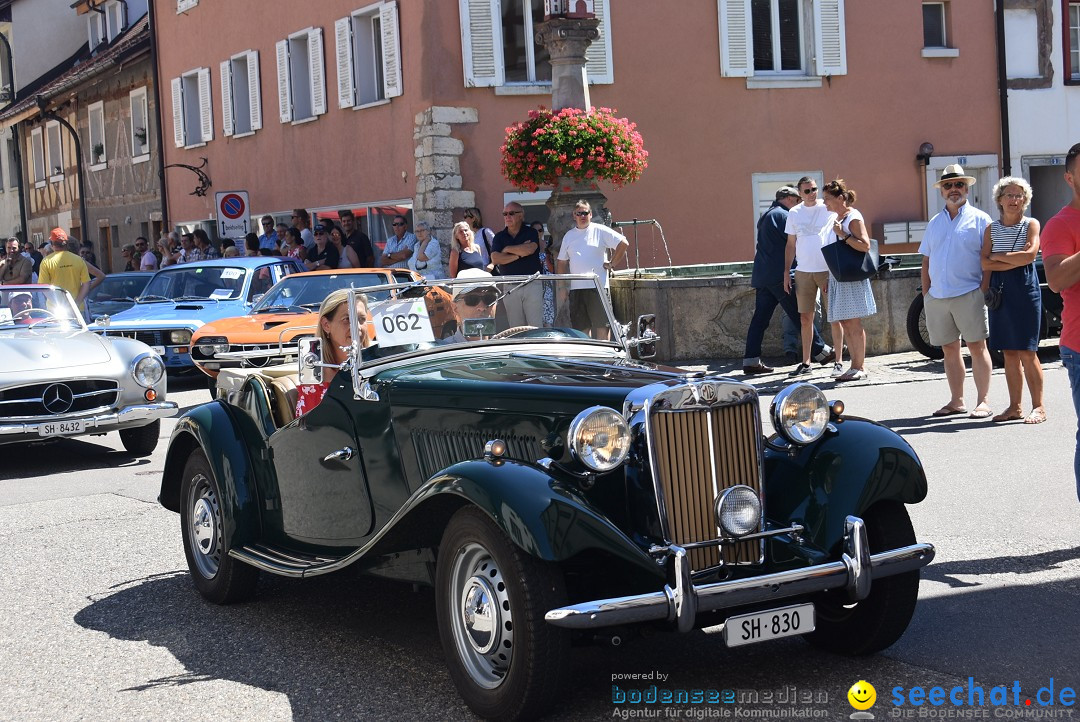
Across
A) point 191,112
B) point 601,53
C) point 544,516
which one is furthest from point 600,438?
point 191,112

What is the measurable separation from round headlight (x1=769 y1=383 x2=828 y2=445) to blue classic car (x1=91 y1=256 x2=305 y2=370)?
39.2ft

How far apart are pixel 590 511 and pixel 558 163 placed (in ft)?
42.9

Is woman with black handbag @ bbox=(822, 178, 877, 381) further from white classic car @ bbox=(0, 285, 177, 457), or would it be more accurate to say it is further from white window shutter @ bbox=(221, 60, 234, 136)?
white window shutter @ bbox=(221, 60, 234, 136)

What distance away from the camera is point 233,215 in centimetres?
2319

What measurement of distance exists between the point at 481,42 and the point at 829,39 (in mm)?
5907

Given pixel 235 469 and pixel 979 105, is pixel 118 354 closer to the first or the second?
pixel 235 469

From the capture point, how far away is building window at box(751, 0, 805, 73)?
856 inches

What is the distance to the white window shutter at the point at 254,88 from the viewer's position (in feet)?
84.0

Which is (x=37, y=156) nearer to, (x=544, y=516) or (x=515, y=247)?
(x=515, y=247)

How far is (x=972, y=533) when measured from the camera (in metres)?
6.70

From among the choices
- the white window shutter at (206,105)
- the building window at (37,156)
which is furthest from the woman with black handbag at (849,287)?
the building window at (37,156)

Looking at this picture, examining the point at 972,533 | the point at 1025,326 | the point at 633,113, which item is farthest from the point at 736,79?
the point at 972,533

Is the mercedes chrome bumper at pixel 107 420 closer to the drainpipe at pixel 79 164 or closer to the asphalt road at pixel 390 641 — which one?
the asphalt road at pixel 390 641

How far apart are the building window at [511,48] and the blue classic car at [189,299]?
492 cm
